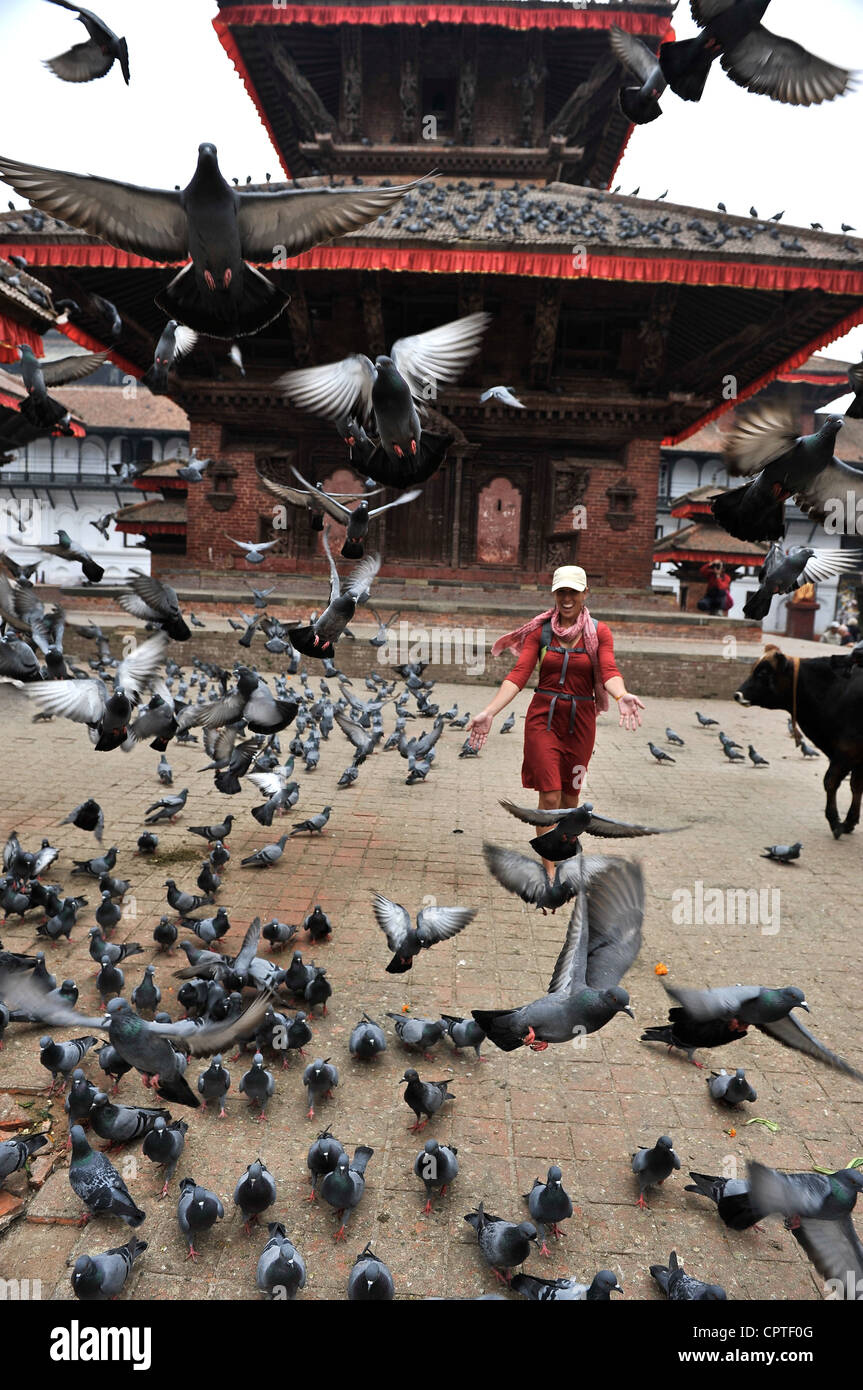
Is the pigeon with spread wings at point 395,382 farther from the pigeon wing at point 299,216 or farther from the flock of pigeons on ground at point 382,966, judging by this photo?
the pigeon wing at point 299,216

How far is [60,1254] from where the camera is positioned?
8.37 ft

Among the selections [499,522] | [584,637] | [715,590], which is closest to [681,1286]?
[584,637]

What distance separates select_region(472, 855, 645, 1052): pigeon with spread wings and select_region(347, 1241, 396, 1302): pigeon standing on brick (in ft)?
2.58

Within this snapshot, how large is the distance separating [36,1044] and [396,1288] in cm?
215

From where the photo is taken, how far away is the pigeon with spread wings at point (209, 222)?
2.70 m

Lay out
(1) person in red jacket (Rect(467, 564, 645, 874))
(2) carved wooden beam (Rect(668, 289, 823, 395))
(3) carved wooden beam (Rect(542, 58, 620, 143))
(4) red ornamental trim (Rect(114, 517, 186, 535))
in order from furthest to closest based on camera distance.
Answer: (4) red ornamental trim (Rect(114, 517, 186, 535)) < (3) carved wooden beam (Rect(542, 58, 620, 143)) < (2) carved wooden beam (Rect(668, 289, 823, 395)) < (1) person in red jacket (Rect(467, 564, 645, 874))

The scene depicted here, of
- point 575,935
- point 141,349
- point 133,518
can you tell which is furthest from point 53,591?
point 575,935

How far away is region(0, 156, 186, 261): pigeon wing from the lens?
8.86 feet

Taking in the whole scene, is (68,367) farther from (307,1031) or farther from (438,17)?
(438,17)

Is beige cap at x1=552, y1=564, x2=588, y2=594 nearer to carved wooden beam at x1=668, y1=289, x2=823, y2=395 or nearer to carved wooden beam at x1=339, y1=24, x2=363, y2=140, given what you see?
carved wooden beam at x1=668, y1=289, x2=823, y2=395

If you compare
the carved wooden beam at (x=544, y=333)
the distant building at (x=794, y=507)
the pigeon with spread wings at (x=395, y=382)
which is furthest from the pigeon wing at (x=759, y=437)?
the distant building at (x=794, y=507)

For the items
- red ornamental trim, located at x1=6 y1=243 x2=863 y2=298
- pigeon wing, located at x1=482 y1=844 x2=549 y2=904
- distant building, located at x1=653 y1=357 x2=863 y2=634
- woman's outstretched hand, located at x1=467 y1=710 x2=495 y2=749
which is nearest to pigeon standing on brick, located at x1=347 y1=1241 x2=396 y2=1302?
pigeon wing, located at x1=482 y1=844 x2=549 y2=904

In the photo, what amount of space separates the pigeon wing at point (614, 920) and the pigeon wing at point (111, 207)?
300 cm
